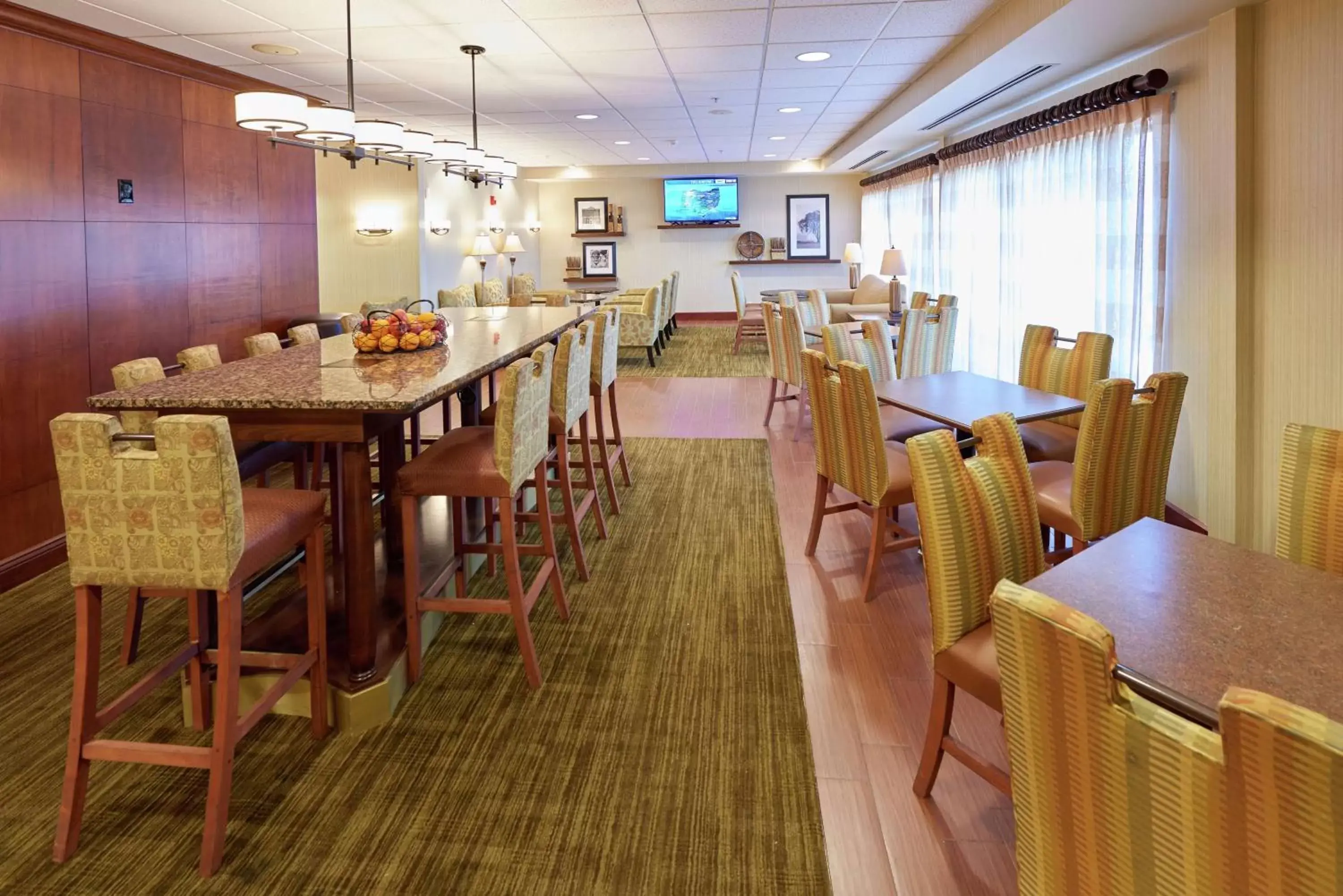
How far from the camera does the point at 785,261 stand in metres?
14.5

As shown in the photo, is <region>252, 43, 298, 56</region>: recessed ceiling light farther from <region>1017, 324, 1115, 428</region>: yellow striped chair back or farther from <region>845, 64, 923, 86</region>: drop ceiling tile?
<region>1017, 324, 1115, 428</region>: yellow striped chair back

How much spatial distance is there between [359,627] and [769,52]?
14.2ft

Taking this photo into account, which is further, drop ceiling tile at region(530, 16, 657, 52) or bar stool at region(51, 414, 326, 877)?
drop ceiling tile at region(530, 16, 657, 52)

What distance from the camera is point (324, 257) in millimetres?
9750

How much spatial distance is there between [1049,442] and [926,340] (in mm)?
1922

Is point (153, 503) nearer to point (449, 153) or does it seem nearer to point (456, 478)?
point (456, 478)

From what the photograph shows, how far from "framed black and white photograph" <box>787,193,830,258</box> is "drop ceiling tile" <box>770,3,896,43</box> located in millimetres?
9590

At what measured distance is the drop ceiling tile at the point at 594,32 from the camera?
14.7 ft

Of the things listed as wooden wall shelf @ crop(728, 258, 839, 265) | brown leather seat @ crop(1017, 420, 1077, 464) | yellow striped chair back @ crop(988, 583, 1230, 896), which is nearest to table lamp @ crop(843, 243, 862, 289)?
wooden wall shelf @ crop(728, 258, 839, 265)

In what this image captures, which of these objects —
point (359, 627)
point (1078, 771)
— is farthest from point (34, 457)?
point (1078, 771)

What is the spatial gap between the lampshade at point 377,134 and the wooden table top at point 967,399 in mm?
2724

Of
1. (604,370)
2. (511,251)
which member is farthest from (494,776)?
(511,251)

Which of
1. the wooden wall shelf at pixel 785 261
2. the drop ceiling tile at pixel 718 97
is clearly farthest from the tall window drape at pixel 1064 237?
the wooden wall shelf at pixel 785 261

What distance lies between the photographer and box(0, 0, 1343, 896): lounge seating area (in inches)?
61.0
